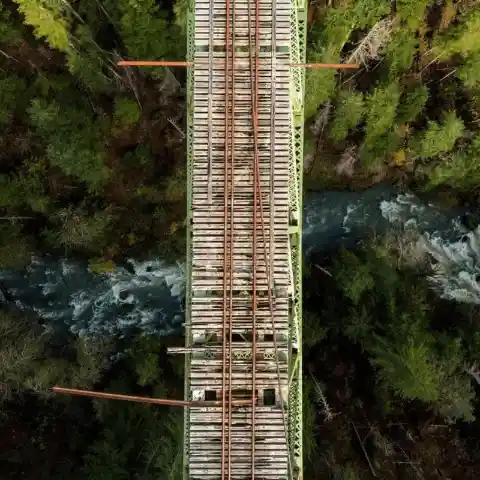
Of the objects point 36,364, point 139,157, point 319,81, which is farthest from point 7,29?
point 36,364

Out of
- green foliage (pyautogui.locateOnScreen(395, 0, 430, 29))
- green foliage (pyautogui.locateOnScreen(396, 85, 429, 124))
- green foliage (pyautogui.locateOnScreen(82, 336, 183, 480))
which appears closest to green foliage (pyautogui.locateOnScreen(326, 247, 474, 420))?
green foliage (pyautogui.locateOnScreen(396, 85, 429, 124))

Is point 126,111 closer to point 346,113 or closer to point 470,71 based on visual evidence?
point 346,113

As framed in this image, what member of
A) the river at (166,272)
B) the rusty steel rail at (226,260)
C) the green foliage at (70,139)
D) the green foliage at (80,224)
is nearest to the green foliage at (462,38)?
the river at (166,272)

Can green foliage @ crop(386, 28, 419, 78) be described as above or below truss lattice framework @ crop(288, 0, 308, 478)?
above

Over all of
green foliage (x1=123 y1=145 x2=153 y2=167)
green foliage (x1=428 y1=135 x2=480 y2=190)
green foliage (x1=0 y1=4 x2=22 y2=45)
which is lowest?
green foliage (x1=428 y1=135 x2=480 y2=190)

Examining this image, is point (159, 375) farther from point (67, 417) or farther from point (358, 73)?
point (358, 73)

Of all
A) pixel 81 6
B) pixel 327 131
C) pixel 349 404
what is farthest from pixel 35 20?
pixel 349 404

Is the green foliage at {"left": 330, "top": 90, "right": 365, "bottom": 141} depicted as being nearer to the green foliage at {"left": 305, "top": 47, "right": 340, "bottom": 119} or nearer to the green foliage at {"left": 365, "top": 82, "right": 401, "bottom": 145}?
the green foliage at {"left": 365, "top": 82, "right": 401, "bottom": 145}
